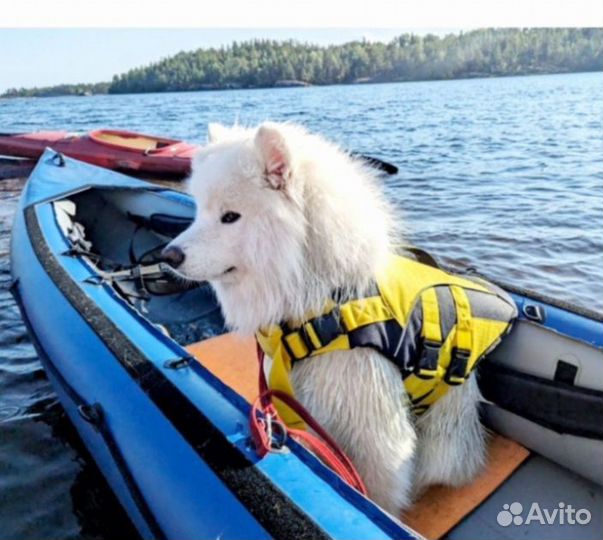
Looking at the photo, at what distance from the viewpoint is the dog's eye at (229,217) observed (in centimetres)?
209

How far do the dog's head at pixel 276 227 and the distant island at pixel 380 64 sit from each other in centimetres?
8276

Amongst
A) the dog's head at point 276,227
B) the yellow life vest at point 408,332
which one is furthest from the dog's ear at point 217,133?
the yellow life vest at point 408,332

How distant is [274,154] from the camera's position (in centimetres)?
203

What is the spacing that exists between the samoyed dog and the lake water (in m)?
1.11

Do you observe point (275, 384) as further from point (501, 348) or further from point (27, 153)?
point (27, 153)

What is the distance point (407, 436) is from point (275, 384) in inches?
22.9

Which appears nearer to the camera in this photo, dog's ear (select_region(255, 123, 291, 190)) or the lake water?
dog's ear (select_region(255, 123, 291, 190))

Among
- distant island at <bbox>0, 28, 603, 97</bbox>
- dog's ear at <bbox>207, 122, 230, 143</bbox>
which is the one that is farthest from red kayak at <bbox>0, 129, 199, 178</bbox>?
distant island at <bbox>0, 28, 603, 97</bbox>

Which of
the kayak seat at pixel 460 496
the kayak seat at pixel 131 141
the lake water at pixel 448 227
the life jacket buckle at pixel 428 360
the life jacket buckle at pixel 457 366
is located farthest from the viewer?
the kayak seat at pixel 131 141

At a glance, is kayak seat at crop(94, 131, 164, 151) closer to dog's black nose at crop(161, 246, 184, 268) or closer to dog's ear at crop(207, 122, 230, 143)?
dog's ear at crop(207, 122, 230, 143)

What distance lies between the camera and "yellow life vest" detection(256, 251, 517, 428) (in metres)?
2.15

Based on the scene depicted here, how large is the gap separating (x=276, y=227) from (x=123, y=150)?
10570mm

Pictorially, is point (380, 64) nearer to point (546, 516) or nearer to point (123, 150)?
point (123, 150)

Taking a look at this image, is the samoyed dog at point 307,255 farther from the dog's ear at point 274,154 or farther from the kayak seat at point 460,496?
the kayak seat at point 460,496
